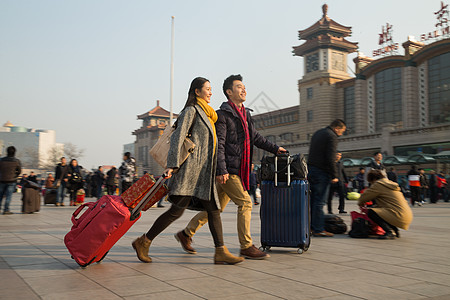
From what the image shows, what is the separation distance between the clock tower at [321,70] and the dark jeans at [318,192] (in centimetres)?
5550

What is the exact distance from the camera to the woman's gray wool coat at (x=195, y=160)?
426 centimetres

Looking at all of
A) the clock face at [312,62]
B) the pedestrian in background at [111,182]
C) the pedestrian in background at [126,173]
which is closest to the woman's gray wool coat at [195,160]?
the pedestrian in background at [126,173]

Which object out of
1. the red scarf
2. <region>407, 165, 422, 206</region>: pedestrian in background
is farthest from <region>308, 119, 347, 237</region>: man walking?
<region>407, 165, 422, 206</region>: pedestrian in background

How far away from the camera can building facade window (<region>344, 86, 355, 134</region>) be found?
5988 cm

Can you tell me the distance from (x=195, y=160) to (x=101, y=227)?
1072 millimetres

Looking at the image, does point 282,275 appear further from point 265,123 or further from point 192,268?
point 265,123

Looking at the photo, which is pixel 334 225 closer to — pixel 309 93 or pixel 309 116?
pixel 309 116

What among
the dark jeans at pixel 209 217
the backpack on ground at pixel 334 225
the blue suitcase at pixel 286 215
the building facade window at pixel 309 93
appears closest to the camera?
the dark jeans at pixel 209 217

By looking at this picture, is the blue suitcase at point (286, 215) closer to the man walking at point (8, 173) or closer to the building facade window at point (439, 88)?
the man walking at point (8, 173)

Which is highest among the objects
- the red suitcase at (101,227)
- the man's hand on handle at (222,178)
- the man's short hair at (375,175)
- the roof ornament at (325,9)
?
the roof ornament at (325,9)

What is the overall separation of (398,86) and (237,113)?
2016 inches

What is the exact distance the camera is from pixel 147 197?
4.21m

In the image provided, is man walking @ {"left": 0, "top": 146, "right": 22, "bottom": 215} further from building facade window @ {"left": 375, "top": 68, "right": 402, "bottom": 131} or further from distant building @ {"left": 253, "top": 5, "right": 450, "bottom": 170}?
building facade window @ {"left": 375, "top": 68, "right": 402, "bottom": 131}

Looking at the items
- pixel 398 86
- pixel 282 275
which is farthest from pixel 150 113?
pixel 282 275
